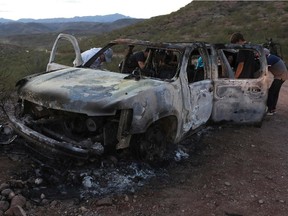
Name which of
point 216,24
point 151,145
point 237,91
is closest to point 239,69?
point 237,91

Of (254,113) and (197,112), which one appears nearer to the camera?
(197,112)

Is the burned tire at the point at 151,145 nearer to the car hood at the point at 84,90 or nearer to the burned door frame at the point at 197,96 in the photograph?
the burned door frame at the point at 197,96

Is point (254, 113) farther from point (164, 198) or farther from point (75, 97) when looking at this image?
point (75, 97)

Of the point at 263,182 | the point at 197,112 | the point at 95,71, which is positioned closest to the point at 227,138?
the point at 197,112

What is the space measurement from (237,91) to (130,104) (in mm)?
2732

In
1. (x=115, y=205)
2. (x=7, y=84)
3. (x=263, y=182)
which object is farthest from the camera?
(x=7, y=84)

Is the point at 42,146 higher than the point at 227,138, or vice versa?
the point at 42,146

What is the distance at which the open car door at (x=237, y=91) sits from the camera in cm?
657

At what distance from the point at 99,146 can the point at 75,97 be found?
602 mm

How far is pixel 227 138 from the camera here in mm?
6887

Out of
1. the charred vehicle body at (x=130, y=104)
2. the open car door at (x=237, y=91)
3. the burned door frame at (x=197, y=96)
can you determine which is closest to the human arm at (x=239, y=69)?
the open car door at (x=237, y=91)

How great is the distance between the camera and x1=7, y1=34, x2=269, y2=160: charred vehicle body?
4555 mm

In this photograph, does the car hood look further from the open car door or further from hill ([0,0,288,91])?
hill ([0,0,288,91])

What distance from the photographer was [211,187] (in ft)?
16.4
